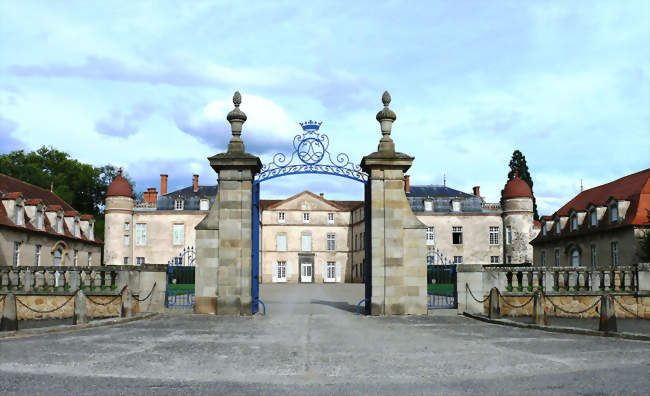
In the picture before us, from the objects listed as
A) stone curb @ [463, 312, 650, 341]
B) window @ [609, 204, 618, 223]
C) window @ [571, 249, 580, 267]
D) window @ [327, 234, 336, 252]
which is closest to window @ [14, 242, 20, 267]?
stone curb @ [463, 312, 650, 341]

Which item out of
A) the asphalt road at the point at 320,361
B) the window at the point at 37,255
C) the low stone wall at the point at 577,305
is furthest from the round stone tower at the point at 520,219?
the asphalt road at the point at 320,361

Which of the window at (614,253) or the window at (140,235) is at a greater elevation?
the window at (140,235)

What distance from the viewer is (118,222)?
4756 centimetres

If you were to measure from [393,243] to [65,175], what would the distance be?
48.1m

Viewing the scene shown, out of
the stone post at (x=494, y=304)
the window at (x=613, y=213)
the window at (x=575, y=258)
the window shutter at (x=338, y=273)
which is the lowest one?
the window shutter at (x=338, y=273)

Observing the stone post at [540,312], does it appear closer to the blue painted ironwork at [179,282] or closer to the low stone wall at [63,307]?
the blue painted ironwork at [179,282]

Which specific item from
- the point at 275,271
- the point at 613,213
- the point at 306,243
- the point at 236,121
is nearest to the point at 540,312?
the point at 236,121

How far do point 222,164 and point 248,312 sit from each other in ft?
12.8

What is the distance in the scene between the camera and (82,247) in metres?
37.8

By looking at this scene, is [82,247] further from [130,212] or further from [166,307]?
[166,307]

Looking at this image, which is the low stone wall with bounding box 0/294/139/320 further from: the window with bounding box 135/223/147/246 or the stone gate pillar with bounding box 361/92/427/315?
the window with bounding box 135/223/147/246

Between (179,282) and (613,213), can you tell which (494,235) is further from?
(179,282)

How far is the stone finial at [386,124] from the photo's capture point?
15000 millimetres

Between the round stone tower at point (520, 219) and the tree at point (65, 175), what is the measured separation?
38.2 metres
